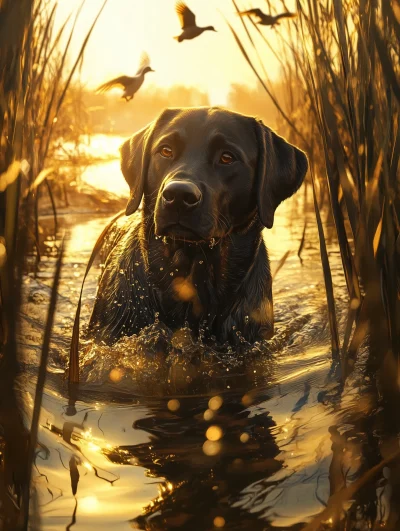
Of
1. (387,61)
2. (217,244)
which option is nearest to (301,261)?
(217,244)

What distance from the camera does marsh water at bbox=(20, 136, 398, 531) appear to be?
175cm

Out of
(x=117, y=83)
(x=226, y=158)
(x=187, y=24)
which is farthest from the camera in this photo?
(x=117, y=83)

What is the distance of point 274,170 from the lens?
3.85m

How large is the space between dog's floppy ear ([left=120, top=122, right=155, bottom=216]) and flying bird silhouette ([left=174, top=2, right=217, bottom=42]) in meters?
0.52

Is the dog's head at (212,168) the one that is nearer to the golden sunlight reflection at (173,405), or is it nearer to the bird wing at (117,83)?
the bird wing at (117,83)

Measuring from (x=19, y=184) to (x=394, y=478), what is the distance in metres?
1.34

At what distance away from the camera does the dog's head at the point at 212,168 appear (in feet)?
10.8

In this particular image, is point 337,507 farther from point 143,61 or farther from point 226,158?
point 143,61

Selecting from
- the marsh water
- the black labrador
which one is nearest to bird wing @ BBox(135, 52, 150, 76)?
the black labrador

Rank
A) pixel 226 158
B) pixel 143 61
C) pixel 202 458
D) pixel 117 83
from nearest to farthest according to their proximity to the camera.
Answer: pixel 202 458 → pixel 226 158 → pixel 117 83 → pixel 143 61

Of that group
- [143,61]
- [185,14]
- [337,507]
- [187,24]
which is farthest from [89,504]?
[143,61]

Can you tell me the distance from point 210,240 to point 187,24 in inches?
53.4

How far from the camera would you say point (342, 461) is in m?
2.00

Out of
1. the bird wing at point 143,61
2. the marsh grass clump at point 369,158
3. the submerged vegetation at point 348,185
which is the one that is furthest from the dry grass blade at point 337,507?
the bird wing at point 143,61
